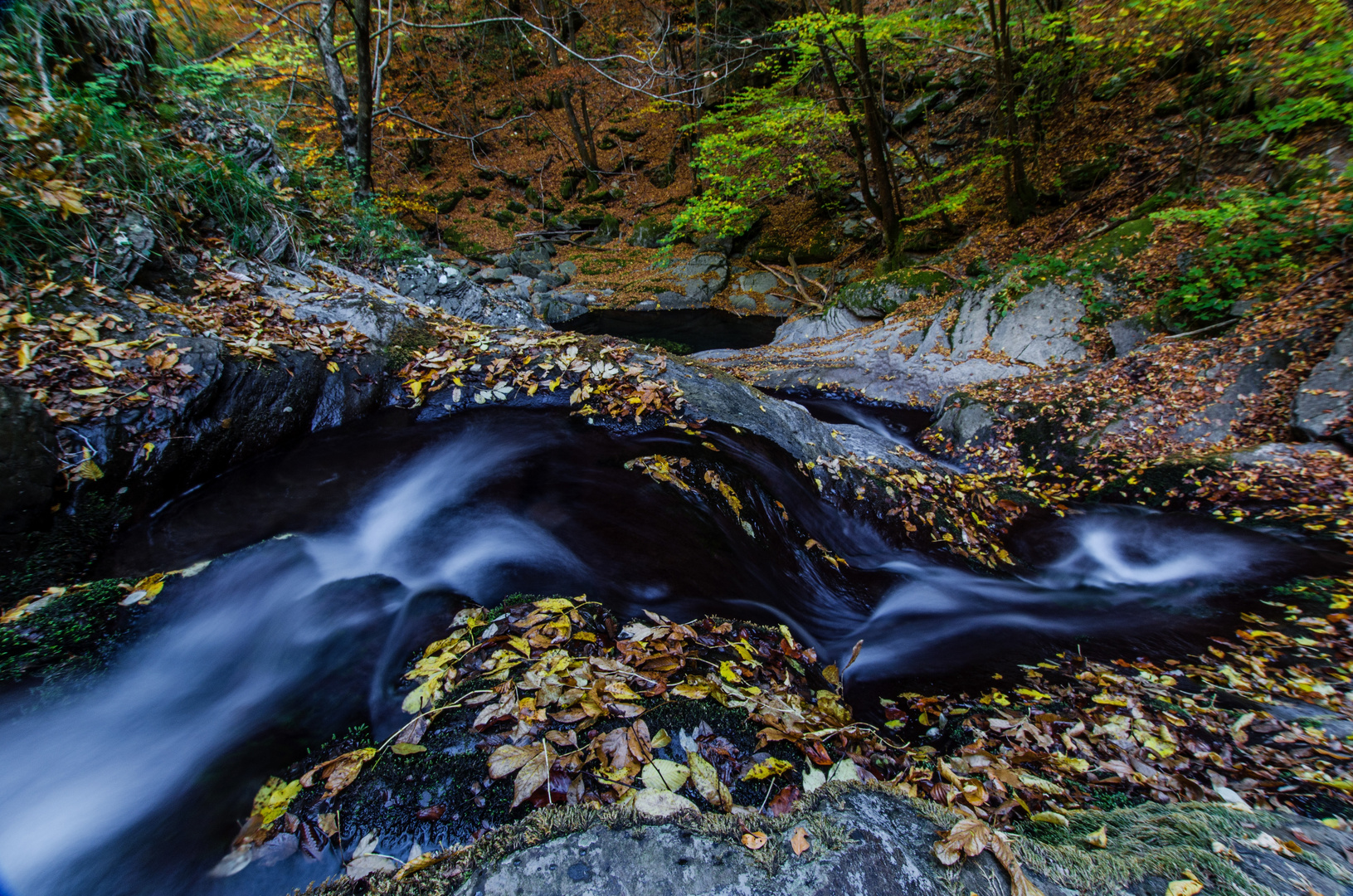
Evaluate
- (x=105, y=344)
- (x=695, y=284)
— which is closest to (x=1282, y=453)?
(x=105, y=344)

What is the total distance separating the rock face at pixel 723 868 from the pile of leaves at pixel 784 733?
9cm

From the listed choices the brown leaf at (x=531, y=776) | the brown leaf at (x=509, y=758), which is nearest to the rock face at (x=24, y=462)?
the brown leaf at (x=509, y=758)

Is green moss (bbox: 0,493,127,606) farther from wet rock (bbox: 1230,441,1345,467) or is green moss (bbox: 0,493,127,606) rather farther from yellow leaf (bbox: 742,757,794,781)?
wet rock (bbox: 1230,441,1345,467)

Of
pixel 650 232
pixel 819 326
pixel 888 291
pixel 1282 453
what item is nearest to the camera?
pixel 1282 453

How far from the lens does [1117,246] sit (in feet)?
29.1

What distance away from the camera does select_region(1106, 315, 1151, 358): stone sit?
7.80m

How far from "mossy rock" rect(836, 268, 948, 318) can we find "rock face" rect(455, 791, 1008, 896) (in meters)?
13.0

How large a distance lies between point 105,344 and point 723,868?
4.45m

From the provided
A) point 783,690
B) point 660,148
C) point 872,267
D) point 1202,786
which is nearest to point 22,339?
point 783,690

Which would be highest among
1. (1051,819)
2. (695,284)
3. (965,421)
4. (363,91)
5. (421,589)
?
(363,91)

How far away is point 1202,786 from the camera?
2.16 metres

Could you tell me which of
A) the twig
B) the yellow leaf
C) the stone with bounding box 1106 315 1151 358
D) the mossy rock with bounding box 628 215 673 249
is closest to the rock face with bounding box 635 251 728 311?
the mossy rock with bounding box 628 215 673 249

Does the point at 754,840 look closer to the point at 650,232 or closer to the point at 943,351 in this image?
the point at 943,351

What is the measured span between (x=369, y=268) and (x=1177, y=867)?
9.15m
